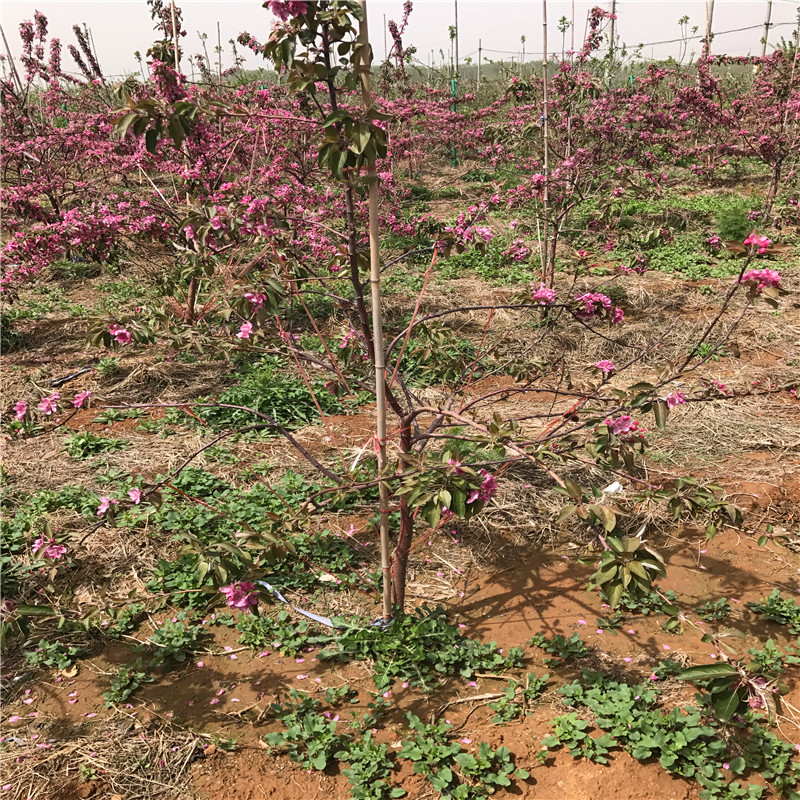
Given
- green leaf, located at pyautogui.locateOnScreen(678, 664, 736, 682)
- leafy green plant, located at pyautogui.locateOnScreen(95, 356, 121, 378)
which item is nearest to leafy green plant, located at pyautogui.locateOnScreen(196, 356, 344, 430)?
leafy green plant, located at pyautogui.locateOnScreen(95, 356, 121, 378)

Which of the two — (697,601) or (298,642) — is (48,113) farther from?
(697,601)

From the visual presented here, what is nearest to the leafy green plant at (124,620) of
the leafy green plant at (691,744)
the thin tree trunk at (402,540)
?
the thin tree trunk at (402,540)

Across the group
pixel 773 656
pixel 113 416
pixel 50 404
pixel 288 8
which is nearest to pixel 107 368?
pixel 113 416

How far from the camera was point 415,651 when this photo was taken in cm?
232

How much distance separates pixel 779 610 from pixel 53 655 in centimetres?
283

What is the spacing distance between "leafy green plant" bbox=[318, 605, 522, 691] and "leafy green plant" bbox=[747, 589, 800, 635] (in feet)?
3.33

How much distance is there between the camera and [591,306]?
2.14 m

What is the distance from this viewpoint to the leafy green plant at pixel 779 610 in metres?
2.45

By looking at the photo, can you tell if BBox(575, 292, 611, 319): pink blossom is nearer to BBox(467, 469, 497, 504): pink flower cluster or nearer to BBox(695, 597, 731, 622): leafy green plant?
BBox(467, 469, 497, 504): pink flower cluster

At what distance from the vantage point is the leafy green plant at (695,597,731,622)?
8.07 feet

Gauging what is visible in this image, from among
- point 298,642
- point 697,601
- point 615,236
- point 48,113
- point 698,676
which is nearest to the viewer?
point 698,676

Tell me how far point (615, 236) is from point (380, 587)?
6.22 m

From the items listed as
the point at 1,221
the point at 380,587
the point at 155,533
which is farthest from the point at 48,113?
the point at 380,587

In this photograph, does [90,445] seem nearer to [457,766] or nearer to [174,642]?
[174,642]
